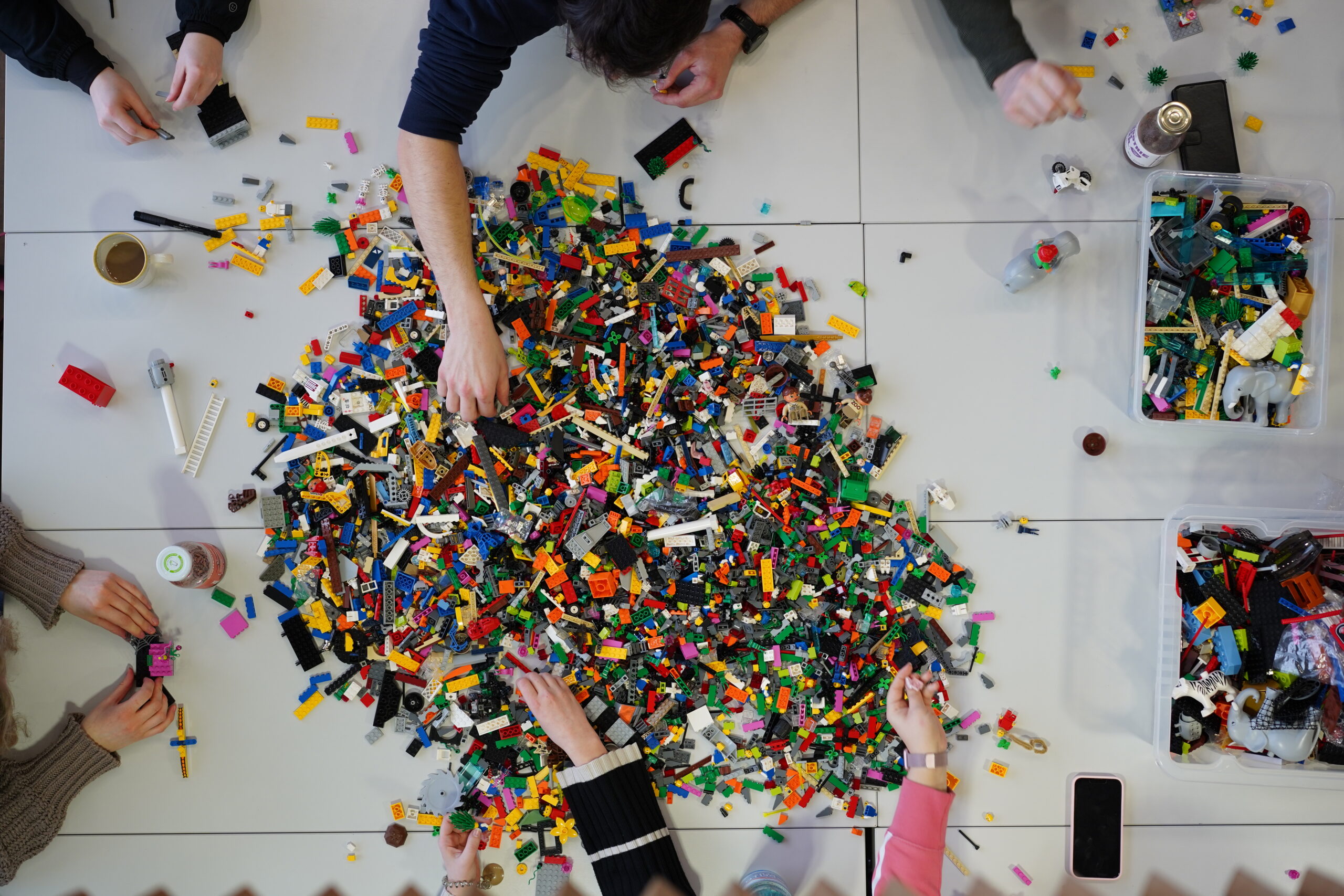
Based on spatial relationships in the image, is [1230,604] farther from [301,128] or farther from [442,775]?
[301,128]

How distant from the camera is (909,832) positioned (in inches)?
67.9

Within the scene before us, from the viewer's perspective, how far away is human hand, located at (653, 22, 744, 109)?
173 cm

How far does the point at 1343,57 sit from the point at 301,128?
99.0 inches

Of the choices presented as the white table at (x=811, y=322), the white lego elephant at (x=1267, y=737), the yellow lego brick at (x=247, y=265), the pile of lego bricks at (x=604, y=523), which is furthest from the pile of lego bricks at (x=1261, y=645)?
the yellow lego brick at (x=247, y=265)

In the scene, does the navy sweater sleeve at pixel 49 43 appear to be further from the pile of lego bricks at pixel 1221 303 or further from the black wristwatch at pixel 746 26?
the pile of lego bricks at pixel 1221 303

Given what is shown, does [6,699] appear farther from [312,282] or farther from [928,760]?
[928,760]

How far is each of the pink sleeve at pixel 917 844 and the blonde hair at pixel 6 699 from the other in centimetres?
195

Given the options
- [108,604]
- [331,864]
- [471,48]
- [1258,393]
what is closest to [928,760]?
[1258,393]

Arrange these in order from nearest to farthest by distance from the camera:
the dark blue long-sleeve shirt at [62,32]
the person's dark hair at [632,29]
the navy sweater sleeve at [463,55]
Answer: the person's dark hair at [632,29] → the navy sweater sleeve at [463,55] → the dark blue long-sleeve shirt at [62,32]

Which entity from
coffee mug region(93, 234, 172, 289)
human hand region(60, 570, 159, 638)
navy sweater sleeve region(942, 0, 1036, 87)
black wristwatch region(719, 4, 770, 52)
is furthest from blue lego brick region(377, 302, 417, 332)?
navy sweater sleeve region(942, 0, 1036, 87)

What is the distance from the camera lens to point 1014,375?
6.06ft

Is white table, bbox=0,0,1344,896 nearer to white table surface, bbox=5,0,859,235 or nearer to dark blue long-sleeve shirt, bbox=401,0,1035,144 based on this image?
white table surface, bbox=5,0,859,235

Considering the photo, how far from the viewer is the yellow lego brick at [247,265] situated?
181 cm

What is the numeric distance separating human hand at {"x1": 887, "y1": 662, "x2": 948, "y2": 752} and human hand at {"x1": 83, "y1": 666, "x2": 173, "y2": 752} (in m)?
1.73
